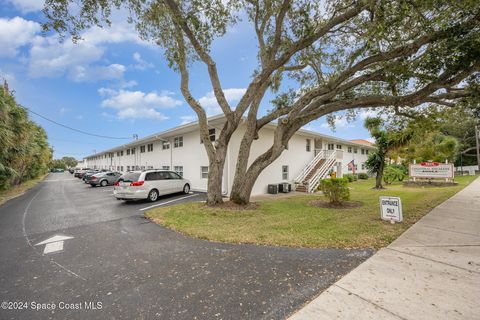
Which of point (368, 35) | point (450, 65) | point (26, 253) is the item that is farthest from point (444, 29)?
point (26, 253)

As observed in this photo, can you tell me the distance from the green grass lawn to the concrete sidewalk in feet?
2.38

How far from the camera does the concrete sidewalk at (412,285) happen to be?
2477 millimetres

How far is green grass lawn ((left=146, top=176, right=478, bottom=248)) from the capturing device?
4906 mm

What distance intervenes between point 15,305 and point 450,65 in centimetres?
1079

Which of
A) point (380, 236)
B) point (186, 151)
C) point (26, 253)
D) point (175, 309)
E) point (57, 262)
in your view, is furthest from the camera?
point (186, 151)

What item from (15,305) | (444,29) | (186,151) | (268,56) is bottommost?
(15,305)

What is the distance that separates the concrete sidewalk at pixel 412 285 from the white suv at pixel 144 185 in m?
9.45

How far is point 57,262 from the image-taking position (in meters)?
4.08

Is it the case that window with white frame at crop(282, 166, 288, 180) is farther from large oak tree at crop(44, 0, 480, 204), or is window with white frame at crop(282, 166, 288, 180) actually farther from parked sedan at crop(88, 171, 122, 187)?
parked sedan at crop(88, 171, 122, 187)

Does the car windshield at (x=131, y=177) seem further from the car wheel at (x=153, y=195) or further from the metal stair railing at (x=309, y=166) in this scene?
the metal stair railing at (x=309, y=166)

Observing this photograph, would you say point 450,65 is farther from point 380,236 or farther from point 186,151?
point 186,151

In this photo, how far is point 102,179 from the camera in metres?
20.0

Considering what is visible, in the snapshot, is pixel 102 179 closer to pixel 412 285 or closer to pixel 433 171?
pixel 412 285

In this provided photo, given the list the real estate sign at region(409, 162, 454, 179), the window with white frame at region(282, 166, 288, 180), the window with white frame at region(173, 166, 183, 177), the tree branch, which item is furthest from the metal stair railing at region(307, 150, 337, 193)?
the window with white frame at region(173, 166, 183, 177)
